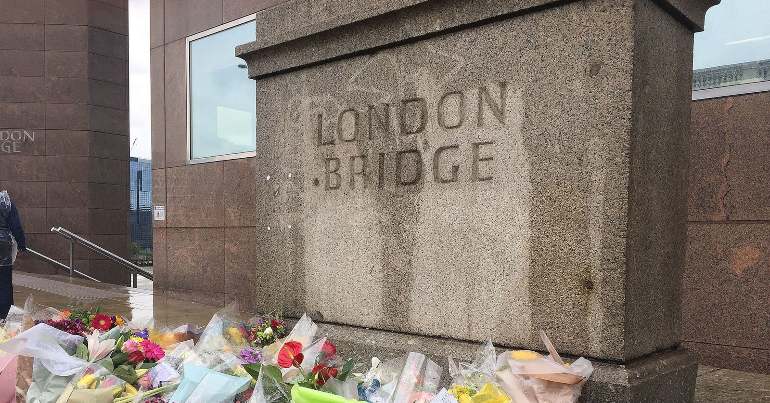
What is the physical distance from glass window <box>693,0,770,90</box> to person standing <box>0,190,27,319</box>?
639 cm

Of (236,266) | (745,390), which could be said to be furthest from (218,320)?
(236,266)

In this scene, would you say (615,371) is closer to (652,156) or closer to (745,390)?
(652,156)

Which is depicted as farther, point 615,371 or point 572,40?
point 572,40

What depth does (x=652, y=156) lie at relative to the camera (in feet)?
8.92

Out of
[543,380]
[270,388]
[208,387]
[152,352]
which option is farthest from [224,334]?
[543,380]

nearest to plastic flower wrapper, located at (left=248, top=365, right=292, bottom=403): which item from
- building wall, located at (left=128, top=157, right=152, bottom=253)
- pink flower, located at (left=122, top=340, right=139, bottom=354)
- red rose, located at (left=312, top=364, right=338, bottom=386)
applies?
red rose, located at (left=312, top=364, right=338, bottom=386)

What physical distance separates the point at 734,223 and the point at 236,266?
5342 millimetres

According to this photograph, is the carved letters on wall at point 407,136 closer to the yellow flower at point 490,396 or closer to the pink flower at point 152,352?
the yellow flower at point 490,396

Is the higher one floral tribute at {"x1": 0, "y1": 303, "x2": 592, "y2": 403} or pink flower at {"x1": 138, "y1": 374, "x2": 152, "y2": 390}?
floral tribute at {"x1": 0, "y1": 303, "x2": 592, "y2": 403}

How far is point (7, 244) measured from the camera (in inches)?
253

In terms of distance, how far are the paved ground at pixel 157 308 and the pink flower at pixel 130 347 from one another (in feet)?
8.66

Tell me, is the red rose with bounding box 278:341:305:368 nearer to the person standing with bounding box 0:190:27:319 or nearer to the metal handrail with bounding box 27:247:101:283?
the person standing with bounding box 0:190:27:319

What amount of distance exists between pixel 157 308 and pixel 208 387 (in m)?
5.50

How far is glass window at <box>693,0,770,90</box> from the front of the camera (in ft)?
14.5
